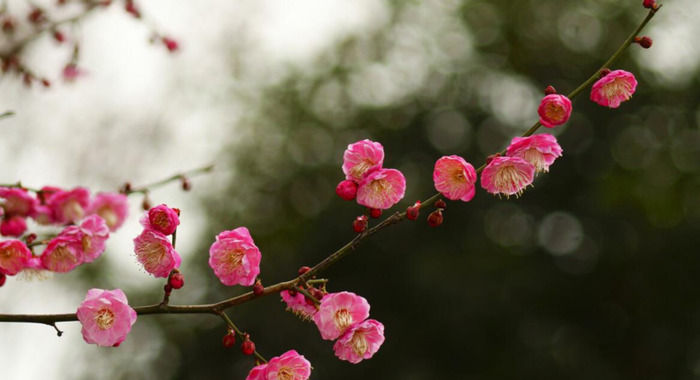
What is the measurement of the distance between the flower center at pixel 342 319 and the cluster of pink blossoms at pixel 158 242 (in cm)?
30

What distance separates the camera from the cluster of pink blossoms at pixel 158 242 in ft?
4.40

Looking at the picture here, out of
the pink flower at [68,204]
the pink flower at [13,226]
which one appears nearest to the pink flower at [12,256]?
the pink flower at [13,226]

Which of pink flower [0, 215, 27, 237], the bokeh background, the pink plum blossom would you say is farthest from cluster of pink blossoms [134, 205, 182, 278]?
the bokeh background

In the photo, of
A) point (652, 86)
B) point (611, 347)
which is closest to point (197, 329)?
point (611, 347)

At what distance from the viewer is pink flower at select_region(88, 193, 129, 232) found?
2328 mm

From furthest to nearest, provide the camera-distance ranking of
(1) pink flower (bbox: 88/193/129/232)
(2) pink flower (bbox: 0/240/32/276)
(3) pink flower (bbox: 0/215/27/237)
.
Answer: (1) pink flower (bbox: 88/193/129/232) < (3) pink flower (bbox: 0/215/27/237) < (2) pink flower (bbox: 0/240/32/276)

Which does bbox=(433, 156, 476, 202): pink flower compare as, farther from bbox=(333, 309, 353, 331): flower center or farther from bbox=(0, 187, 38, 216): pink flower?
bbox=(0, 187, 38, 216): pink flower

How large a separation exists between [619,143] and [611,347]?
3.61 meters

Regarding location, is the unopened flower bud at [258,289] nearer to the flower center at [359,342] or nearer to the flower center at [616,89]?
the flower center at [359,342]

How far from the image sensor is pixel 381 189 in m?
1.41

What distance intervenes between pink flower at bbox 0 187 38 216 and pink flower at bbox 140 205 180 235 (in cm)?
73

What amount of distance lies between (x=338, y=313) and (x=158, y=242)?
0.34m

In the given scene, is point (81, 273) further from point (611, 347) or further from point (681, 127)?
point (681, 127)

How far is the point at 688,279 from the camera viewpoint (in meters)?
11.7
